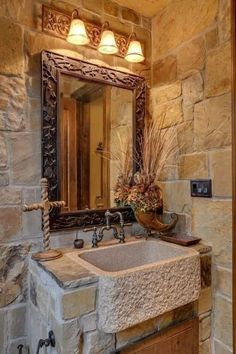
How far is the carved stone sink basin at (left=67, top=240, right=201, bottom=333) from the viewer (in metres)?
0.95

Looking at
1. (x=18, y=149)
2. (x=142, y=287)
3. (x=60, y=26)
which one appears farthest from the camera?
(x=60, y=26)

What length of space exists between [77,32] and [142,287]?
1262mm

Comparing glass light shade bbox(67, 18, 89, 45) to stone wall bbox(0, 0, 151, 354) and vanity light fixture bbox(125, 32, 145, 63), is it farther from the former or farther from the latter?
vanity light fixture bbox(125, 32, 145, 63)

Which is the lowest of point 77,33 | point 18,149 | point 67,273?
point 67,273

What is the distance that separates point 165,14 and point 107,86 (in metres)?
0.63

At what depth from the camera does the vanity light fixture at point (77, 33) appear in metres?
1.34

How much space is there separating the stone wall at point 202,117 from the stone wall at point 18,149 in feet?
2.39

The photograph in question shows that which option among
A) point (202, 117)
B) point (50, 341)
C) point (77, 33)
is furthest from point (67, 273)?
point (77, 33)

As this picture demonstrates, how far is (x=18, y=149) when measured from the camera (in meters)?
1.30

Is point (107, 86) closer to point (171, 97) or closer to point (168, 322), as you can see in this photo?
point (171, 97)

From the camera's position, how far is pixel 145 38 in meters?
1.75

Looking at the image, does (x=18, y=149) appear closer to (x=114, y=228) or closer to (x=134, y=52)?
(x=114, y=228)

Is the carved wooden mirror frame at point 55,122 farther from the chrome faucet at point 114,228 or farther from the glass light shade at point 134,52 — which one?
the glass light shade at point 134,52

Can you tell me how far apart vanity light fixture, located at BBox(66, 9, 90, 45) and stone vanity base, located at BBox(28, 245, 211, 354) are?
111 centimetres
